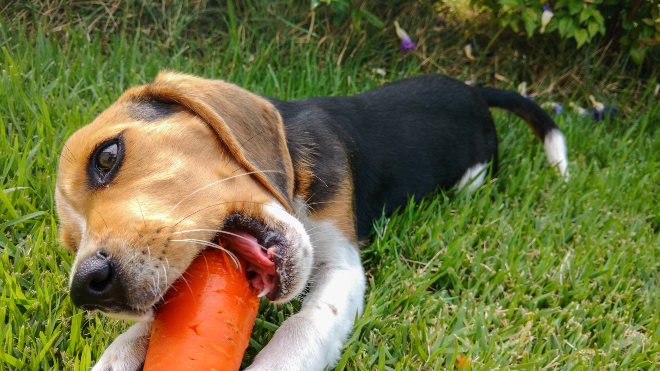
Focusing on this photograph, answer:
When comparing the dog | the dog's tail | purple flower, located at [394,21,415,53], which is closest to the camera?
the dog

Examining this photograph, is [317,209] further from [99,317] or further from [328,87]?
[328,87]

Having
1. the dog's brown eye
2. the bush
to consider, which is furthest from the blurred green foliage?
the dog's brown eye

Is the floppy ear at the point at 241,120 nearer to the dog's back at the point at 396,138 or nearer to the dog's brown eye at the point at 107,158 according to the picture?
the dog's back at the point at 396,138

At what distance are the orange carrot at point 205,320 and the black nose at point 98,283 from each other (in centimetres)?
19

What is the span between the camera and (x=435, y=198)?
3.73m

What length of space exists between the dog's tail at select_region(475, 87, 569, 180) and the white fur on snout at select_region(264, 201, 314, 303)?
2.75m

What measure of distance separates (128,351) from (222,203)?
713mm

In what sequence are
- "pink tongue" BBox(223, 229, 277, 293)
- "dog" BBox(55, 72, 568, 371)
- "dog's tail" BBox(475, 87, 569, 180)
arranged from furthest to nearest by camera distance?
"dog's tail" BBox(475, 87, 569, 180)
"pink tongue" BBox(223, 229, 277, 293)
"dog" BBox(55, 72, 568, 371)

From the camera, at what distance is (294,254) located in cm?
222

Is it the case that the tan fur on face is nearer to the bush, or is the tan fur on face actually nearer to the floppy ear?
the floppy ear

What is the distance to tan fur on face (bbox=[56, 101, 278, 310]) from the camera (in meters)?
1.92

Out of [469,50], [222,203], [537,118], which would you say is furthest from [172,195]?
[469,50]

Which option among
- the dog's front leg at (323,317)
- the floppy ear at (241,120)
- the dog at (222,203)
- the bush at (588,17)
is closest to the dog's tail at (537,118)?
the bush at (588,17)

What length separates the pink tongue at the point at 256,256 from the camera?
219cm
